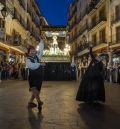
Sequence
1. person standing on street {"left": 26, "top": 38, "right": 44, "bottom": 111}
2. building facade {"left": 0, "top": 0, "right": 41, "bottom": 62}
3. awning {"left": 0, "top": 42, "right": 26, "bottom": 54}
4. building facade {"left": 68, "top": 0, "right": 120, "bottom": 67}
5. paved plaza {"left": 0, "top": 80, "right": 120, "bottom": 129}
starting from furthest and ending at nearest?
building facade {"left": 68, "top": 0, "right": 120, "bottom": 67} < building facade {"left": 0, "top": 0, "right": 41, "bottom": 62} < awning {"left": 0, "top": 42, "right": 26, "bottom": 54} < person standing on street {"left": 26, "top": 38, "right": 44, "bottom": 111} < paved plaza {"left": 0, "top": 80, "right": 120, "bottom": 129}

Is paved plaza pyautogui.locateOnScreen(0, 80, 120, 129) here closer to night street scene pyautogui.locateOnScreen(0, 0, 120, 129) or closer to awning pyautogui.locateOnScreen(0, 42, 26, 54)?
night street scene pyautogui.locateOnScreen(0, 0, 120, 129)

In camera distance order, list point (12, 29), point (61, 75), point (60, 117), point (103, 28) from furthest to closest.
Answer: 1. point (12, 29)
2. point (103, 28)
3. point (61, 75)
4. point (60, 117)

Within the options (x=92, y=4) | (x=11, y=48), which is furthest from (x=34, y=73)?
(x=92, y=4)

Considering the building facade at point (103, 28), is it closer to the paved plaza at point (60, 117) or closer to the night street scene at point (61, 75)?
the night street scene at point (61, 75)

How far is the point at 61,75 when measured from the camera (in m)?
30.1

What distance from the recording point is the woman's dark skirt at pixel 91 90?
11.4 m

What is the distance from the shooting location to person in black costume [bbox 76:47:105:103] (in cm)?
1144

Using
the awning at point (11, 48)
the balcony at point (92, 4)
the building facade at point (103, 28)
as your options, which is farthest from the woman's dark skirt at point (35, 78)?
the balcony at point (92, 4)

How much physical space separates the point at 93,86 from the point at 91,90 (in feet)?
0.48

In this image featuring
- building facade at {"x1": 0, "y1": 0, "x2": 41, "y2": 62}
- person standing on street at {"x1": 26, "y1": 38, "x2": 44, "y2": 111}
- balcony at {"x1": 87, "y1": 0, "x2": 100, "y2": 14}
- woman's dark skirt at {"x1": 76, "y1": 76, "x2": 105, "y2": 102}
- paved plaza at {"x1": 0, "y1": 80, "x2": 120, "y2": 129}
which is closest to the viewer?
paved plaza at {"x1": 0, "y1": 80, "x2": 120, "y2": 129}

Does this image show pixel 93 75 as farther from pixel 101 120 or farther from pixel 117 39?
pixel 117 39

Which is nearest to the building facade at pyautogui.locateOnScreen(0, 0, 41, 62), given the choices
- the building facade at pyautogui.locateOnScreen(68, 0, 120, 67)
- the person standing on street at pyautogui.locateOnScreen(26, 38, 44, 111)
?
the building facade at pyautogui.locateOnScreen(68, 0, 120, 67)

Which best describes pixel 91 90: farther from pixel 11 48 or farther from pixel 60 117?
pixel 11 48

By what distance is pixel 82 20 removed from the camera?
67.5m
